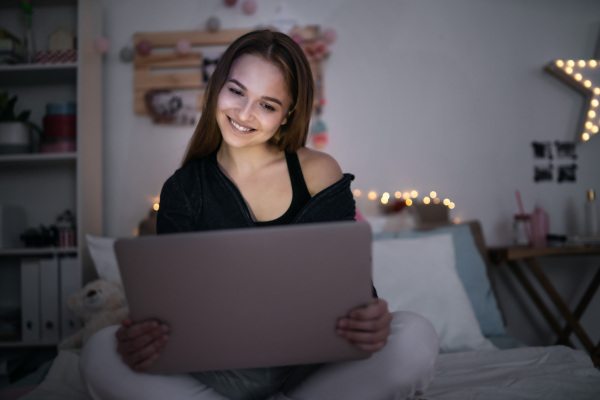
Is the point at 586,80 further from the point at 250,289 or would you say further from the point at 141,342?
the point at 141,342

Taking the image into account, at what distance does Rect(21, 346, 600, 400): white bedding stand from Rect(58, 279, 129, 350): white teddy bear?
25cm

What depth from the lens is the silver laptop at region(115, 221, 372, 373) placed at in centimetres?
73

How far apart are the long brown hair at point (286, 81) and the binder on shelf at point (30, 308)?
1362 millimetres

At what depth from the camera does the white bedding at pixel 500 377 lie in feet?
3.79

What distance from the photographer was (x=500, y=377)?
129cm

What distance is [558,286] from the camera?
8.23 feet

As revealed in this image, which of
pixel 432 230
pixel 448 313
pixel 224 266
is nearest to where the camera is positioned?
pixel 224 266

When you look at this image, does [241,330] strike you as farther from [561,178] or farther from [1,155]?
[561,178]

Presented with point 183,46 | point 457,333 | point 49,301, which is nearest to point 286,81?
point 457,333

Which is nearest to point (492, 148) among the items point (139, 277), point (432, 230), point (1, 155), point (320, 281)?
point (432, 230)

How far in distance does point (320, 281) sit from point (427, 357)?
0.32m

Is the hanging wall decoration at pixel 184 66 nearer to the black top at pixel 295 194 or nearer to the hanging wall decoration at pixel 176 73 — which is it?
the hanging wall decoration at pixel 176 73

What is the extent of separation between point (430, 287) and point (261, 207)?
89cm

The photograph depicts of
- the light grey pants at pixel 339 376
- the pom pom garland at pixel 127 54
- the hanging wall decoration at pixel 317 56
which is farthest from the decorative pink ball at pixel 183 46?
the light grey pants at pixel 339 376
